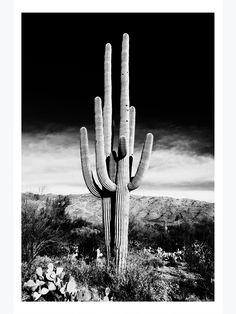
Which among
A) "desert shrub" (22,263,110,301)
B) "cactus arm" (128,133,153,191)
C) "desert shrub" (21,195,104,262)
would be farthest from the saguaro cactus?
"desert shrub" (21,195,104,262)

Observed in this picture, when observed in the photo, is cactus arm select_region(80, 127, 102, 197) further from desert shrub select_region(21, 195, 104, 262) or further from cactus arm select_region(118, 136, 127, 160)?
desert shrub select_region(21, 195, 104, 262)

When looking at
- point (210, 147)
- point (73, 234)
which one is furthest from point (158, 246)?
point (210, 147)

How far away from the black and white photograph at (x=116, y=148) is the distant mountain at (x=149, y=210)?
0.41 metres

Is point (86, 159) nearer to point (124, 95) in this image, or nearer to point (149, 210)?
point (124, 95)

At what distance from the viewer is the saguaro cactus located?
6.33 meters

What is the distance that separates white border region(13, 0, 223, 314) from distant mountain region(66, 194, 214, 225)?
4542mm

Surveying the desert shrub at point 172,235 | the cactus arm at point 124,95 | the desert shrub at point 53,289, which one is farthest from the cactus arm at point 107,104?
the desert shrub at point 172,235

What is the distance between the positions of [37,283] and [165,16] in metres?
4.86

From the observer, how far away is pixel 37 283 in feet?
19.0

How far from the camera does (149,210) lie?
40.4 feet
